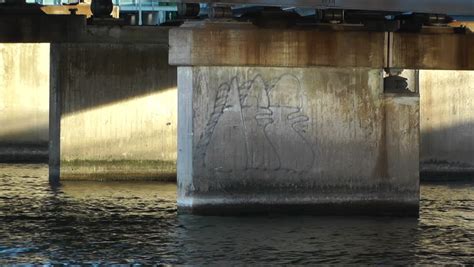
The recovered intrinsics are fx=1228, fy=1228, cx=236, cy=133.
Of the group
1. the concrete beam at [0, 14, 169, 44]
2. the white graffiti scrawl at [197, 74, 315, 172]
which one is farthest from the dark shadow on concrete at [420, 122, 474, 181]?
the white graffiti scrawl at [197, 74, 315, 172]

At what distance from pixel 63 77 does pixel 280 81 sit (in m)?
11.9

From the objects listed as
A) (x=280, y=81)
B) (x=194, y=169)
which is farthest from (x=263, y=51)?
(x=194, y=169)

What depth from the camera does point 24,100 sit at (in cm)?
4731

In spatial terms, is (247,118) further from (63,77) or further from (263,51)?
(63,77)

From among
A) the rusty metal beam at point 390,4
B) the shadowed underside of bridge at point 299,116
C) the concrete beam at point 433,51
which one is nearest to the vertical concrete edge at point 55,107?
the shadowed underside of bridge at point 299,116

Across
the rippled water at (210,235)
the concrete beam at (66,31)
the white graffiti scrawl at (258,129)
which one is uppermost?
the concrete beam at (66,31)

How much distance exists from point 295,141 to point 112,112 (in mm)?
11658

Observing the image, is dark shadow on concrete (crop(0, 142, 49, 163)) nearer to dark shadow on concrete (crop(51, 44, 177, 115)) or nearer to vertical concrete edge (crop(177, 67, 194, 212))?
dark shadow on concrete (crop(51, 44, 177, 115))

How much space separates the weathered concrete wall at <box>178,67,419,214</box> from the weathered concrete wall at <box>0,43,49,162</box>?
2121cm

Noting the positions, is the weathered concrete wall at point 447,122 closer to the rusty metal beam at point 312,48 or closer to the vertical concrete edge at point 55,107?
the vertical concrete edge at point 55,107

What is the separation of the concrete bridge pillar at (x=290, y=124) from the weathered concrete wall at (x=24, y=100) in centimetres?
2120

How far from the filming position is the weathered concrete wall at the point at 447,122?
40906mm

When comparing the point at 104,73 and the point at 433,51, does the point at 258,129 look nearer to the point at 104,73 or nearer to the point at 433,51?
the point at 433,51

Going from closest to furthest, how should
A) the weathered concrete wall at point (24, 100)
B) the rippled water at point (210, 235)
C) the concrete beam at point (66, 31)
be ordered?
the rippled water at point (210, 235)
the concrete beam at point (66, 31)
the weathered concrete wall at point (24, 100)
